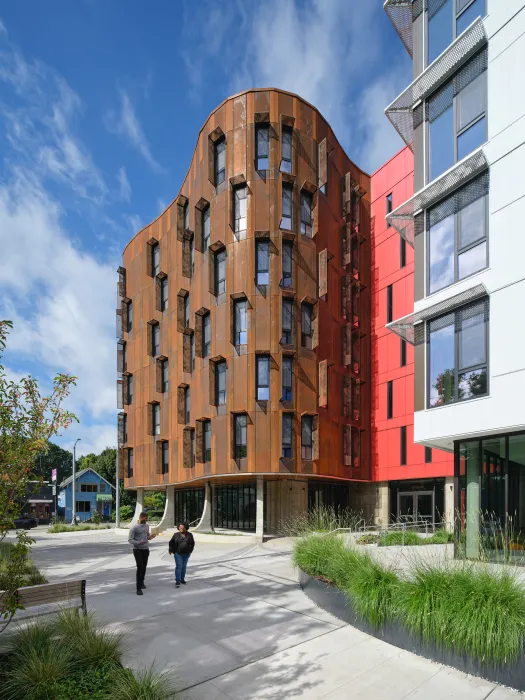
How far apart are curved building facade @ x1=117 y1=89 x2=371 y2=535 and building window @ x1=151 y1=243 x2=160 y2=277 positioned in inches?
133

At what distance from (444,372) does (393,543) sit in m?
7.49

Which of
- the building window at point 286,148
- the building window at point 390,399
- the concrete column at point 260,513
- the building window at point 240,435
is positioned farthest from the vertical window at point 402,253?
the concrete column at point 260,513

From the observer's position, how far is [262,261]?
28984 millimetres

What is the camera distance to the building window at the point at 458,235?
1425 centimetres

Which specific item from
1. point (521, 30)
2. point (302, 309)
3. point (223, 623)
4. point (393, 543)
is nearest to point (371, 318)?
point (302, 309)

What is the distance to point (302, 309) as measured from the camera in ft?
96.9

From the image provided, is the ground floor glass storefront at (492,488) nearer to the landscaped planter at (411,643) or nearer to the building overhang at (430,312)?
the building overhang at (430,312)

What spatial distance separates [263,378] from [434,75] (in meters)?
16.6

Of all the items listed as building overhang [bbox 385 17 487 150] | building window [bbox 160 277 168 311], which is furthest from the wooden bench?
building window [bbox 160 277 168 311]

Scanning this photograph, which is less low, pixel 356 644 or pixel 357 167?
pixel 357 167

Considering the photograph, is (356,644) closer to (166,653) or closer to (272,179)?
(166,653)

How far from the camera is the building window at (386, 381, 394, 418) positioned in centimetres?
3591

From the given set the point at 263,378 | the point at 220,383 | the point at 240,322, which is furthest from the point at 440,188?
the point at 220,383

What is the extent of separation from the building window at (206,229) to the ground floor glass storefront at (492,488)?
21439mm
